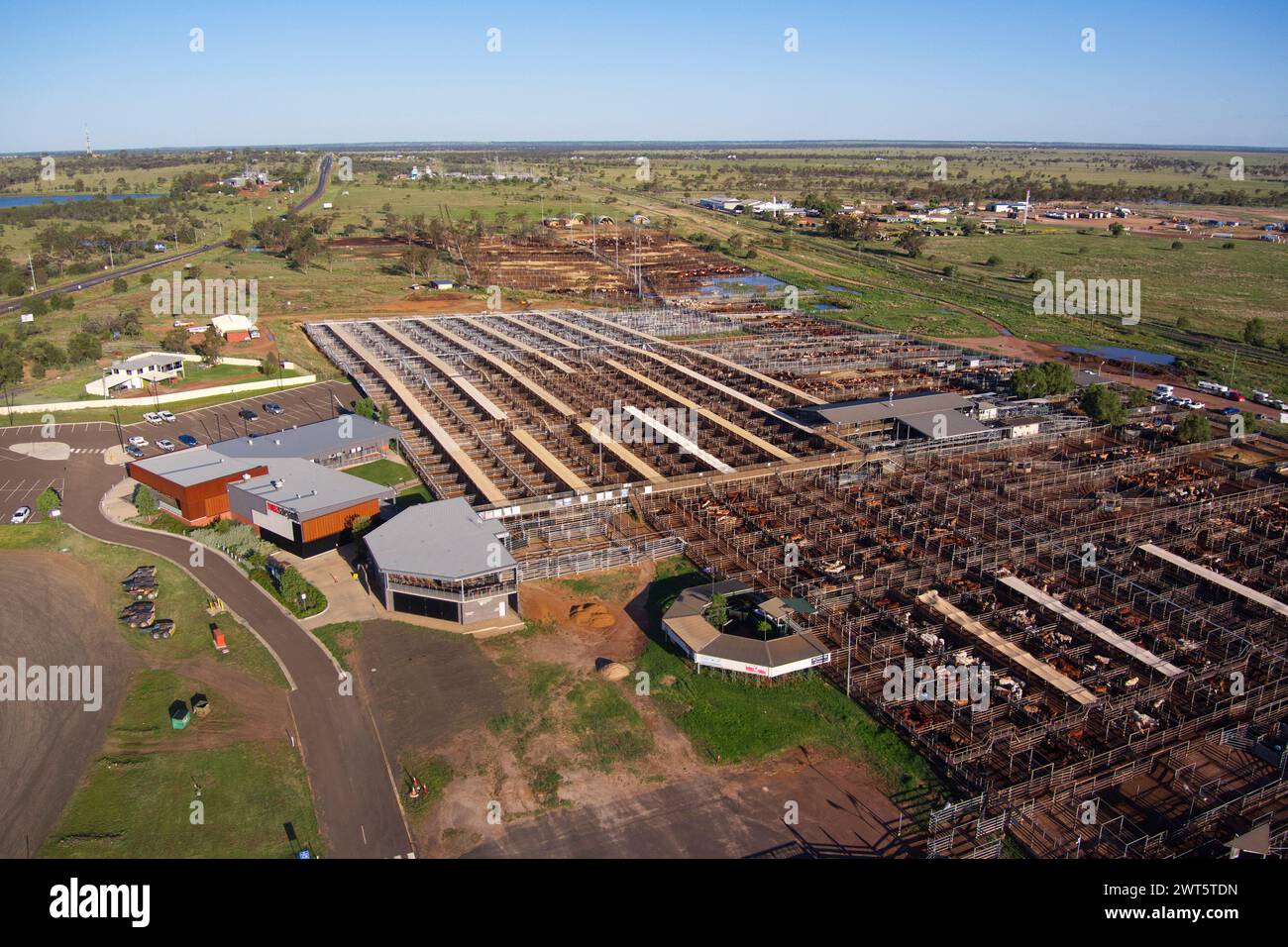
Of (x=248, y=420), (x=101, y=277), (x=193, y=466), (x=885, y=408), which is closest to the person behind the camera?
(x=193, y=466)

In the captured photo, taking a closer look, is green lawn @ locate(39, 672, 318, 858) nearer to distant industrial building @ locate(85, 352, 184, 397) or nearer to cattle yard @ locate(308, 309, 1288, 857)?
cattle yard @ locate(308, 309, 1288, 857)

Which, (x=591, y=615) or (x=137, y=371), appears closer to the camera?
(x=591, y=615)

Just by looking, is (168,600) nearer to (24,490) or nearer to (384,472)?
(384,472)

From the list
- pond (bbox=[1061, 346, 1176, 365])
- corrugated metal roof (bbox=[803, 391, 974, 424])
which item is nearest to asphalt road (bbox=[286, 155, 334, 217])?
corrugated metal roof (bbox=[803, 391, 974, 424])

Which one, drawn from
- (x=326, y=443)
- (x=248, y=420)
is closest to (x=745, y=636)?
(x=326, y=443)

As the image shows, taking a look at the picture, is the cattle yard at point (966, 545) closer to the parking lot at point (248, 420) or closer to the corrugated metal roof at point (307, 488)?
the parking lot at point (248, 420)

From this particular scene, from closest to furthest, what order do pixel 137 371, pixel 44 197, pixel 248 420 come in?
pixel 248 420, pixel 137 371, pixel 44 197

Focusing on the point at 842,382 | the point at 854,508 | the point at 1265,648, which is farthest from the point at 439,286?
the point at 1265,648
